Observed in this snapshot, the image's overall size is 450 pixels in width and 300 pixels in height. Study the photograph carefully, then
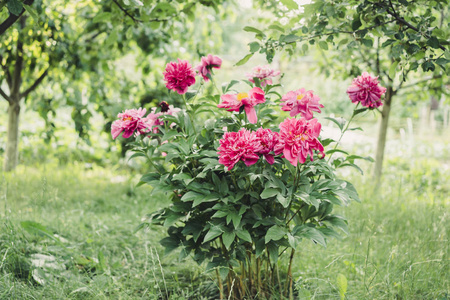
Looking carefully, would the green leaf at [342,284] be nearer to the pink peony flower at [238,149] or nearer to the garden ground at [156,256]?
the garden ground at [156,256]

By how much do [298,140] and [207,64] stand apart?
2.08ft

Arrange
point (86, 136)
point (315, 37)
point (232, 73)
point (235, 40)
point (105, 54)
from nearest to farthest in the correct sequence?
point (315, 37), point (86, 136), point (105, 54), point (232, 73), point (235, 40)

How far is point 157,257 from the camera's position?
2014 millimetres

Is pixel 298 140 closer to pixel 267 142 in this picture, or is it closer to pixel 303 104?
pixel 267 142

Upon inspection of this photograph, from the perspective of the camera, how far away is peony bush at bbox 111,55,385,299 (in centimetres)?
141

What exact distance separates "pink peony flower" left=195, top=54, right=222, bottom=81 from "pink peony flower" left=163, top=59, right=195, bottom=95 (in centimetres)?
13

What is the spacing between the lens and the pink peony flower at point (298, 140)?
1.33 metres

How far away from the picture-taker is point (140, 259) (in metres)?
2.38

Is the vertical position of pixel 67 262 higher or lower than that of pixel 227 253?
lower

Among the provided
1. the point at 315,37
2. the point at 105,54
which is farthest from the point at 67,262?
the point at 105,54

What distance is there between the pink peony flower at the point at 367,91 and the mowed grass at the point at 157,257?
0.71 metres

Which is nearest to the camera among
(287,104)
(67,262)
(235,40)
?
(287,104)

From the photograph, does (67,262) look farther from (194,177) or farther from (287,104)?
(287,104)

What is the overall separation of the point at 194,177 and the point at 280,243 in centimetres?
44
